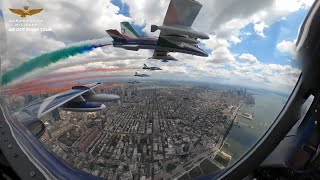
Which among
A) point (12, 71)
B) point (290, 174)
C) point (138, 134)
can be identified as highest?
point (12, 71)

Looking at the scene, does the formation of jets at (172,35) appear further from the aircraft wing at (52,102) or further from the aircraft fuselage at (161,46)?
the aircraft wing at (52,102)

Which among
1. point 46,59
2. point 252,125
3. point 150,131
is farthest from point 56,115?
point 252,125

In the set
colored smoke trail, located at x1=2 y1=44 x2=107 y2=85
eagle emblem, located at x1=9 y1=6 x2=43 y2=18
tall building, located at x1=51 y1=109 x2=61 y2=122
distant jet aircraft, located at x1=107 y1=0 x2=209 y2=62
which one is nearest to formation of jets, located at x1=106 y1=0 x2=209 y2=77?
distant jet aircraft, located at x1=107 y1=0 x2=209 y2=62

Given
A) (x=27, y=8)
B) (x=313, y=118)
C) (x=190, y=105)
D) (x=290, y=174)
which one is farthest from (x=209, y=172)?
(x=27, y=8)

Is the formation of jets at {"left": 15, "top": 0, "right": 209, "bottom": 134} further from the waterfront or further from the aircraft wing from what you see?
the waterfront

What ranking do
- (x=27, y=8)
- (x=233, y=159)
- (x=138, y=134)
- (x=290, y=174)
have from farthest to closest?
1. (x=290, y=174)
2. (x=233, y=159)
3. (x=138, y=134)
4. (x=27, y=8)

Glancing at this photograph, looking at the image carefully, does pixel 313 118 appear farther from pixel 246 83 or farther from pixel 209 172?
pixel 209 172

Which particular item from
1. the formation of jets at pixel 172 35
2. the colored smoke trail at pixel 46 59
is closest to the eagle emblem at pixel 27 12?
the colored smoke trail at pixel 46 59

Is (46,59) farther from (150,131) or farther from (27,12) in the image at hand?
(150,131)
